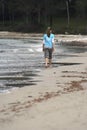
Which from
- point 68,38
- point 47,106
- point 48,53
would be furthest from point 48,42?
point 68,38

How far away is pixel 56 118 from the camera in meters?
10.8

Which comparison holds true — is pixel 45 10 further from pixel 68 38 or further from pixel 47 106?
pixel 47 106

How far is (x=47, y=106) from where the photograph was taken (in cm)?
1211

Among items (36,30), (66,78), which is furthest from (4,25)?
(66,78)

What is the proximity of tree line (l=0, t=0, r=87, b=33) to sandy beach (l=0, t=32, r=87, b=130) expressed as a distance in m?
81.0

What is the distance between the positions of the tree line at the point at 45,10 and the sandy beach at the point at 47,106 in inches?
3190

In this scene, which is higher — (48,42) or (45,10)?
(48,42)

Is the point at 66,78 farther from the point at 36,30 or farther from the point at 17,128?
the point at 36,30

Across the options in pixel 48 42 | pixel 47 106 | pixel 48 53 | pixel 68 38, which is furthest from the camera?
pixel 68 38

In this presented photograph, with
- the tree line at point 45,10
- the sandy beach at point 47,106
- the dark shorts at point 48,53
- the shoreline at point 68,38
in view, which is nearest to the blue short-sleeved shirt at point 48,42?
the dark shorts at point 48,53

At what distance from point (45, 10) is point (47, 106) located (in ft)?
298

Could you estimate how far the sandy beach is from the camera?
33.8 feet

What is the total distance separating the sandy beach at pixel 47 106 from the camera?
10305mm

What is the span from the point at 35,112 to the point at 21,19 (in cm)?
11162
